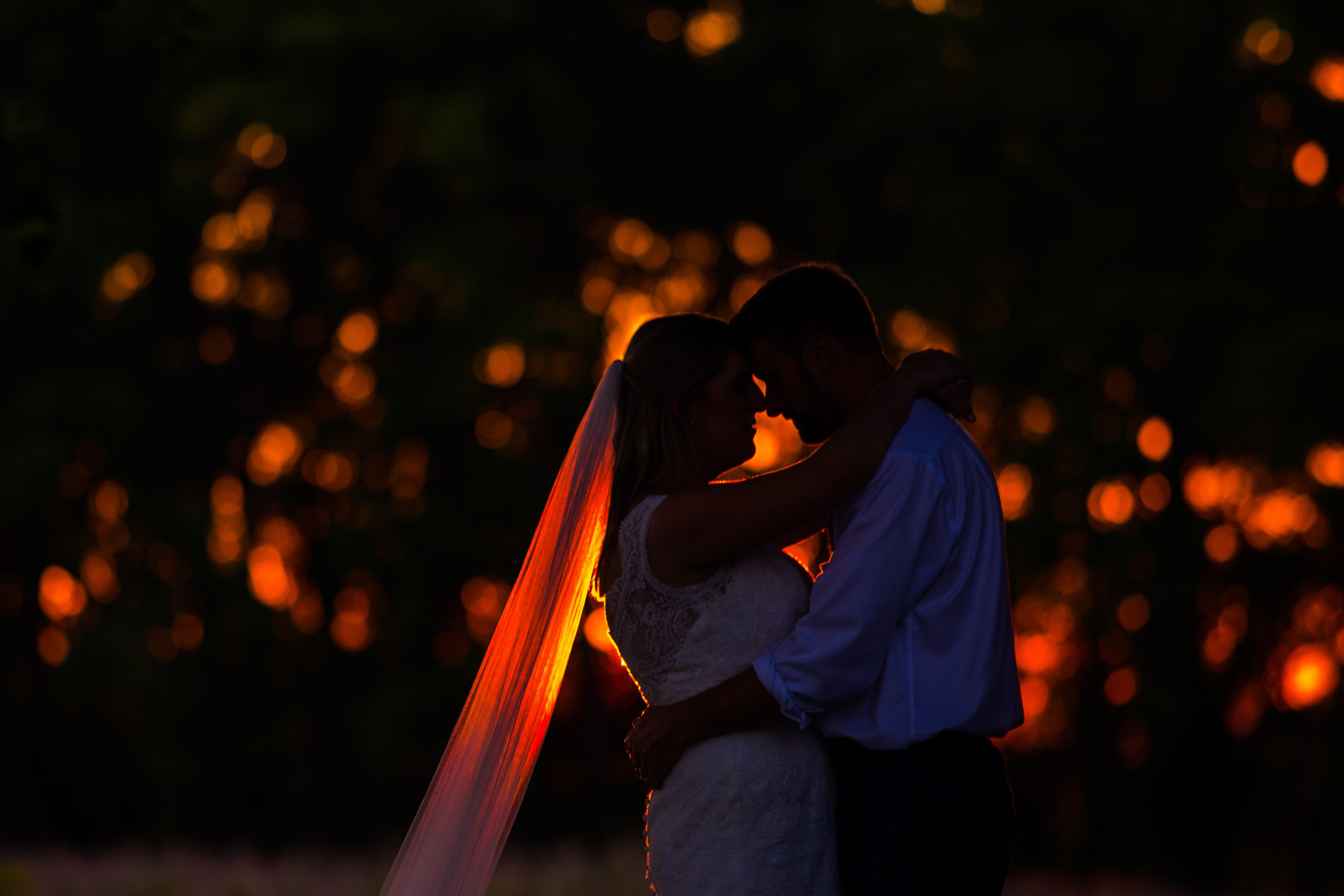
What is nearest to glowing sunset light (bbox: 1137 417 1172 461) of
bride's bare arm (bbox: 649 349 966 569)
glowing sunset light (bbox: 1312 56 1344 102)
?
glowing sunset light (bbox: 1312 56 1344 102)

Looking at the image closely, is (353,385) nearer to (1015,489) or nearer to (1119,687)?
(1015,489)

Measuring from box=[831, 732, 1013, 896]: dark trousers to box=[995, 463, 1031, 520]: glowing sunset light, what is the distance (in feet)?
30.2

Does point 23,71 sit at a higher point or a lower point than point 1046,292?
higher

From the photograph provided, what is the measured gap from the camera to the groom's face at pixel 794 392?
3.86 metres

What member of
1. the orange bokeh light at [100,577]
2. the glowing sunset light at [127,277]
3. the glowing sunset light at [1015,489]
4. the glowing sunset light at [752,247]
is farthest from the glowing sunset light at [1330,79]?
the orange bokeh light at [100,577]

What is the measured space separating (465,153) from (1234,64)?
668cm

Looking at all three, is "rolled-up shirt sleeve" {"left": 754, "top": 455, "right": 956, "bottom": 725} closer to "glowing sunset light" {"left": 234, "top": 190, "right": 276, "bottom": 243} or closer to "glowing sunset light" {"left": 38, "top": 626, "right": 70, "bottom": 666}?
"glowing sunset light" {"left": 234, "top": 190, "right": 276, "bottom": 243}

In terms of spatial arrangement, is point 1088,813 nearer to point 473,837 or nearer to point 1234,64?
point 1234,64

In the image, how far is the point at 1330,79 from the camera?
11203 millimetres

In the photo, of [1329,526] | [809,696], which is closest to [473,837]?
[809,696]

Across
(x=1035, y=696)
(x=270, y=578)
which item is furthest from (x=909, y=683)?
(x=270, y=578)

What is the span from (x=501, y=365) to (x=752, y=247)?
Result: 3.51 m

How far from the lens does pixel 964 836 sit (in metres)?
3.40

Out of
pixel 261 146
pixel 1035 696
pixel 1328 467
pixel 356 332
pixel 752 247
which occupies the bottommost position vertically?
pixel 1035 696
